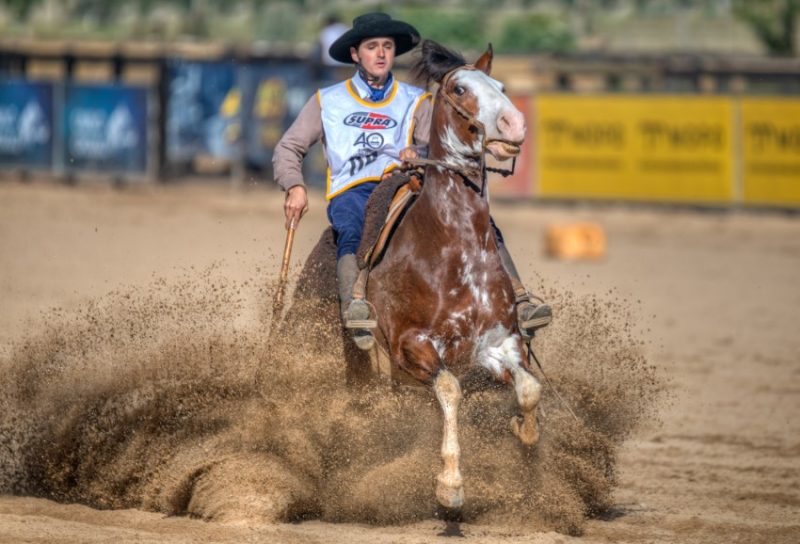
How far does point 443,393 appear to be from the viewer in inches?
223

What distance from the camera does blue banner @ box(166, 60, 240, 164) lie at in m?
20.8

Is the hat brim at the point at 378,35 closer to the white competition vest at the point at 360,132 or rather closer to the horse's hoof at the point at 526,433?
the white competition vest at the point at 360,132

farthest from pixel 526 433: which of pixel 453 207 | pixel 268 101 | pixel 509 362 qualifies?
pixel 268 101

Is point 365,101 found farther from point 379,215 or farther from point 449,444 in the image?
point 449,444

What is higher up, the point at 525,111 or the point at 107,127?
the point at 525,111

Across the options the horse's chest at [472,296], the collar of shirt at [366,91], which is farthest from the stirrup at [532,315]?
the collar of shirt at [366,91]

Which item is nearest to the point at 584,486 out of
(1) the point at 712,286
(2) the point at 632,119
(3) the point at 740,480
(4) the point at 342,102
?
(3) the point at 740,480

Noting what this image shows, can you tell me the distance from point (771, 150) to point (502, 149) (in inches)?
516

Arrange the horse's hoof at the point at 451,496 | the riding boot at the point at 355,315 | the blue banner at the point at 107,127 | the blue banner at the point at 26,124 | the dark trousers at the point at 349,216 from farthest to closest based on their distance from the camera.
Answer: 1. the blue banner at the point at 26,124
2. the blue banner at the point at 107,127
3. the dark trousers at the point at 349,216
4. the riding boot at the point at 355,315
5. the horse's hoof at the point at 451,496

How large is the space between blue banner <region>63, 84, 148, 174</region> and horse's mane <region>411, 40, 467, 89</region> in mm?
15230

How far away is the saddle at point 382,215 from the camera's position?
241 inches

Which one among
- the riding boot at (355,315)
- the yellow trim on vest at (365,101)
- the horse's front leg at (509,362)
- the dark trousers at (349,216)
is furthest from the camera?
the yellow trim on vest at (365,101)

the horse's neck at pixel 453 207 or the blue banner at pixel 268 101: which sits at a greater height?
A: the blue banner at pixel 268 101

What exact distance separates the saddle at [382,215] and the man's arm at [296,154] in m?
0.38
